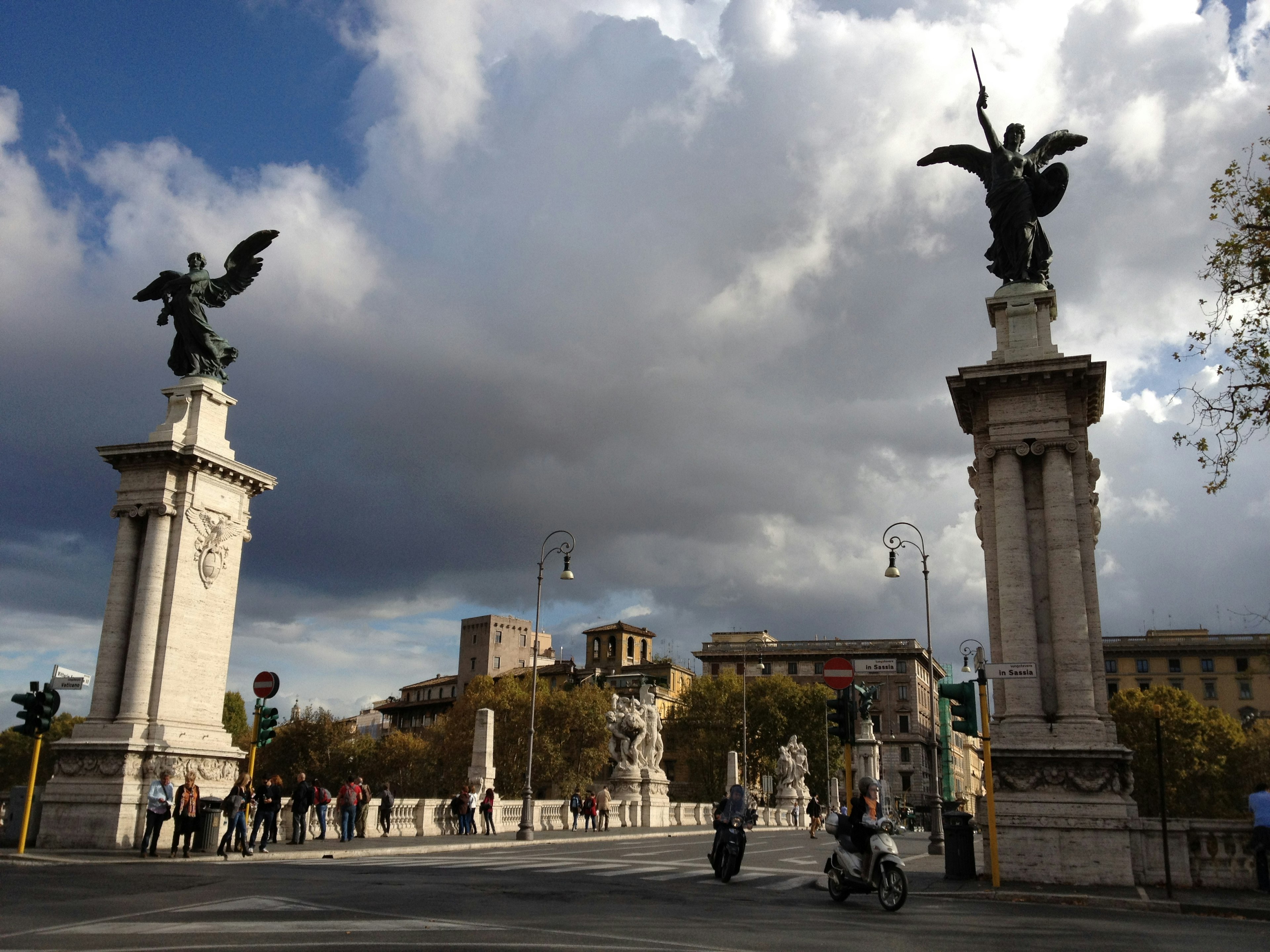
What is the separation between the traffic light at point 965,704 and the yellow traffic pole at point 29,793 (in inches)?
674

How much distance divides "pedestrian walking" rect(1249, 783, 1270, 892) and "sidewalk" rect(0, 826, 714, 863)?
17190mm

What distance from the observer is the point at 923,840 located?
46656 millimetres

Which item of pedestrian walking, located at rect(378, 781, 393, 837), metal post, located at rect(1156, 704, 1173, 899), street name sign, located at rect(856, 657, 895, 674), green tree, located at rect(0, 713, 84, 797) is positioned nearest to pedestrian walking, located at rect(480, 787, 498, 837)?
pedestrian walking, located at rect(378, 781, 393, 837)

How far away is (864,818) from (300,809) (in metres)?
16.9

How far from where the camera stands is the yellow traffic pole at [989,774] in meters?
16.5

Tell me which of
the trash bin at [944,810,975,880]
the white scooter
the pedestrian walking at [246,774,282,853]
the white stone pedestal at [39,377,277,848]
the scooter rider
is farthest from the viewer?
the white stone pedestal at [39,377,277,848]

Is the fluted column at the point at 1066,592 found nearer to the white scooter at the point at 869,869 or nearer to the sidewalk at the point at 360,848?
the white scooter at the point at 869,869

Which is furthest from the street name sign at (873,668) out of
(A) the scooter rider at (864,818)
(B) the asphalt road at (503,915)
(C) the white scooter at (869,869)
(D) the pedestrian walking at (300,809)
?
(D) the pedestrian walking at (300,809)

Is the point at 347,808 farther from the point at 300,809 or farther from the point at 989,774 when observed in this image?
the point at 989,774

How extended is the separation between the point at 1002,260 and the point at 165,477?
2033cm

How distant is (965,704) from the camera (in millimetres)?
17734

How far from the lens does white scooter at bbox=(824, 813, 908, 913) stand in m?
13.2

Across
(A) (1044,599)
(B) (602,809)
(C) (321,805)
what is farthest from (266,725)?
(B) (602,809)

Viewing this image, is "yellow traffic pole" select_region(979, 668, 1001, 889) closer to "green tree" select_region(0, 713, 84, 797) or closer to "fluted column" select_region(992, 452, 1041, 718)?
"fluted column" select_region(992, 452, 1041, 718)
